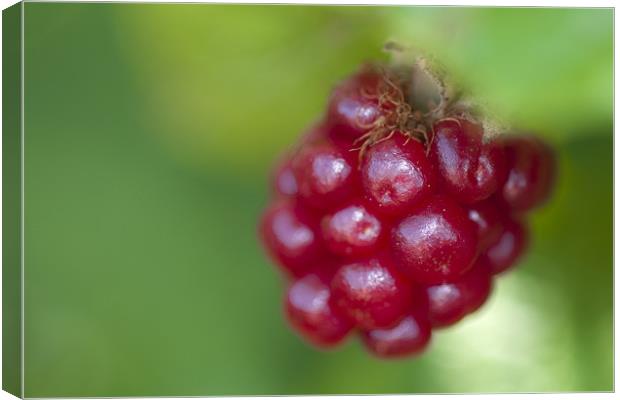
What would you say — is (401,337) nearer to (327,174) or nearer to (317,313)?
(317,313)

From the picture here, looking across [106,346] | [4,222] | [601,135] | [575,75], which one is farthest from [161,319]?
[575,75]

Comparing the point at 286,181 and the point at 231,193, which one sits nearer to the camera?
the point at 286,181

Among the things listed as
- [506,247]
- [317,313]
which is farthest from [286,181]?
[506,247]

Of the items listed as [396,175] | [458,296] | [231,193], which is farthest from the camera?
[231,193]

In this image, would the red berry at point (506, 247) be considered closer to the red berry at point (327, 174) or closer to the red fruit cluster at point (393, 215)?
the red fruit cluster at point (393, 215)

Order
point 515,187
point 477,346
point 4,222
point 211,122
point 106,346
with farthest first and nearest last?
point 106,346, point 211,122, point 477,346, point 4,222, point 515,187

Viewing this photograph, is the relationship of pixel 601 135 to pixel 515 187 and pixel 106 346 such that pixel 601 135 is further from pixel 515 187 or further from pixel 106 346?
pixel 106 346

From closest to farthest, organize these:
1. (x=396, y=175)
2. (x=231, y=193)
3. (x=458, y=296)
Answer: (x=396, y=175) < (x=458, y=296) < (x=231, y=193)
